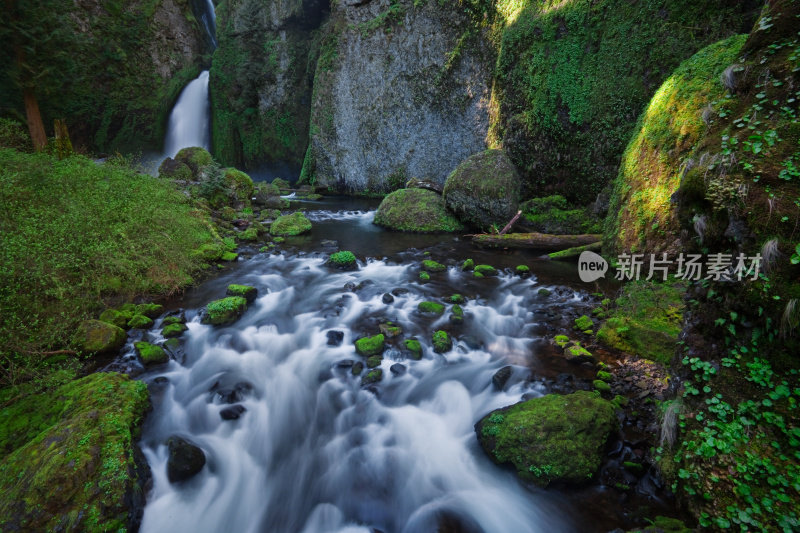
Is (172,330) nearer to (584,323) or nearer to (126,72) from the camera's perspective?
(584,323)

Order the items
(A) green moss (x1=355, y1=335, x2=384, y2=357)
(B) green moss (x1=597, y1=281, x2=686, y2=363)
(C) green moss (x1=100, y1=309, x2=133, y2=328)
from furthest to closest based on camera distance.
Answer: (C) green moss (x1=100, y1=309, x2=133, y2=328), (A) green moss (x1=355, y1=335, x2=384, y2=357), (B) green moss (x1=597, y1=281, x2=686, y2=363)

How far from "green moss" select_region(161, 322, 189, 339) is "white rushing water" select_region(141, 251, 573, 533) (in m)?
0.20

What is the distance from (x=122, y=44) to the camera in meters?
25.5

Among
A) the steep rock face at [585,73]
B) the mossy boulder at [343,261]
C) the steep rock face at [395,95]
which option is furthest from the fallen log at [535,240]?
the steep rock face at [395,95]

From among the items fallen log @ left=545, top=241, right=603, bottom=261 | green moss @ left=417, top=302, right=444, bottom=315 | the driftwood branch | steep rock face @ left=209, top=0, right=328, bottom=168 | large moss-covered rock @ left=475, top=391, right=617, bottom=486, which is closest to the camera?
large moss-covered rock @ left=475, top=391, right=617, bottom=486

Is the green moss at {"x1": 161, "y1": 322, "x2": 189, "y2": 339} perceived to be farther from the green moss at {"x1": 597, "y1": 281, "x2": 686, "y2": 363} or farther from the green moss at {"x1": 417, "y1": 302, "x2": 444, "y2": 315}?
the green moss at {"x1": 597, "y1": 281, "x2": 686, "y2": 363}

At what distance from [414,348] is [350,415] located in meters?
1.53

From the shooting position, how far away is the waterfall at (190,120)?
27.4m

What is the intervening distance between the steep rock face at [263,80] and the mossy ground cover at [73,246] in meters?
22.6

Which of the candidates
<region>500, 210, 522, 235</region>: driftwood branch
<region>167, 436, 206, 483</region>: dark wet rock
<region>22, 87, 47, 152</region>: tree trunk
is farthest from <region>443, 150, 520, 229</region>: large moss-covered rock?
<region>22, 87, 47, 152</region>: tree trunk

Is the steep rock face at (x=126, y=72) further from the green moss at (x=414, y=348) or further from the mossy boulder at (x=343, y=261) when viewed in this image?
the green moss at (x=414, y=348)

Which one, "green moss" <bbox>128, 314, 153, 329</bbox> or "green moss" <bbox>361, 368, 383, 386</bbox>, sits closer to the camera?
"green moss" <bbox>361, 368, 383, 386</bbox>

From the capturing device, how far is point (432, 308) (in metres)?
7.01

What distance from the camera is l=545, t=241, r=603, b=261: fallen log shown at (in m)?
9.13
